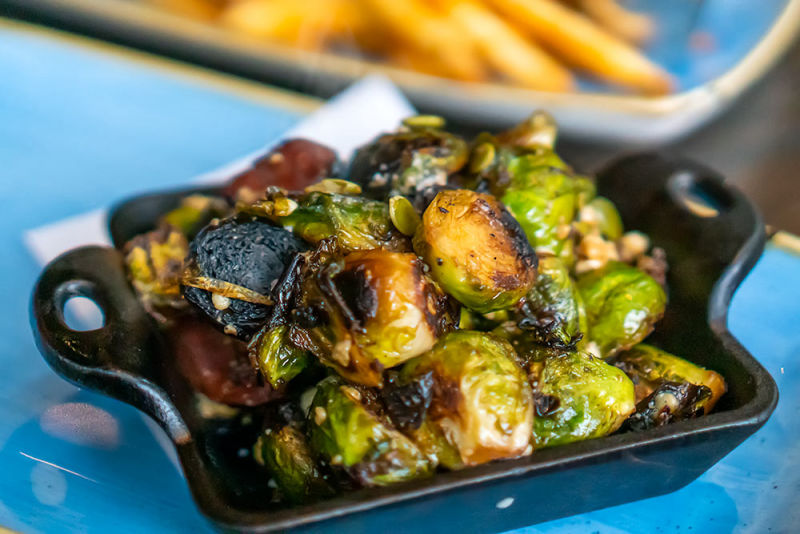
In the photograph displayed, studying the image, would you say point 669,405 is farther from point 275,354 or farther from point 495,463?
point 275,354

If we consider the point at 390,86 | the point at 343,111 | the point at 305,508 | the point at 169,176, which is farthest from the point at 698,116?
the point at 305,508

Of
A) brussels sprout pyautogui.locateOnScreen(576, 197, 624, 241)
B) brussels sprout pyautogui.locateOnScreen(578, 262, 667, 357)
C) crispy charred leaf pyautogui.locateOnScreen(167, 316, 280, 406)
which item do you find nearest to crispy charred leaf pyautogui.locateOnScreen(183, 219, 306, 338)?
crispy charred leaf pyautogui.locateOnScreen(167, 316, 280, 406)

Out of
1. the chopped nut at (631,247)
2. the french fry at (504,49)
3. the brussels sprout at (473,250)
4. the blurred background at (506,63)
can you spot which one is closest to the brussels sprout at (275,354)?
the brussels sprout at (473,250)

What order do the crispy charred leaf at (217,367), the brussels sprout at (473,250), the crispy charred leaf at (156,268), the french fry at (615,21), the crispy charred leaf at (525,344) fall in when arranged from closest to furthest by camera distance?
the brussels sprout at (473,250), the crispy charred leaf at (525,344), the crispy charred leaf at (217,367), the crispy charred leaf at (156,268), the french fry at (615,21)

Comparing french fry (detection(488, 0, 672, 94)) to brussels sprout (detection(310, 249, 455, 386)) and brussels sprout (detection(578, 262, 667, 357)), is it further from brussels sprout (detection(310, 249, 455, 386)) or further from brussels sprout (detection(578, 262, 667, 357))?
brussels sprout (detection(310, 249, 455, 386))

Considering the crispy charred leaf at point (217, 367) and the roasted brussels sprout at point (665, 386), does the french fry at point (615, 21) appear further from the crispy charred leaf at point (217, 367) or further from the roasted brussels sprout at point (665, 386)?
the crispy charred leaf at point (217, 367)

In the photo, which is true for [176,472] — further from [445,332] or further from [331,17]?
[331,17]
